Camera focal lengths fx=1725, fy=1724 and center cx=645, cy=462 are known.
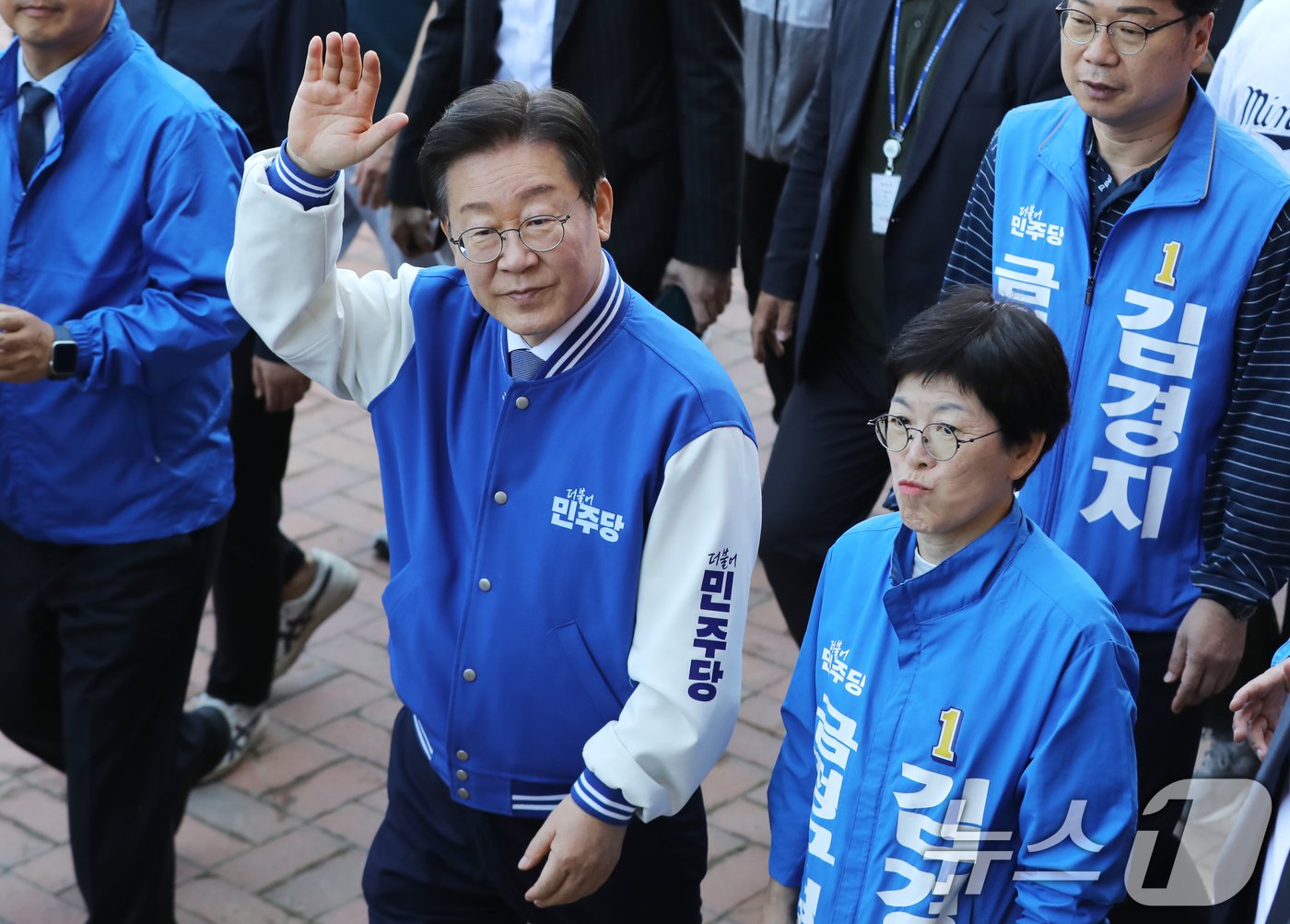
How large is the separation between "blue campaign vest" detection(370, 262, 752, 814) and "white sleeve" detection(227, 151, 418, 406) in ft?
0.15

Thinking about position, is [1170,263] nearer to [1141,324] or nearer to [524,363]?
[1141,324]

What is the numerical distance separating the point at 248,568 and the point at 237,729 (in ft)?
1.41

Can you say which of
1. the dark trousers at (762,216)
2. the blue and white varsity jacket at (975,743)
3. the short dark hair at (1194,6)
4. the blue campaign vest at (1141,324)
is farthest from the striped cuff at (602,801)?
the dark trousers at (762,216)

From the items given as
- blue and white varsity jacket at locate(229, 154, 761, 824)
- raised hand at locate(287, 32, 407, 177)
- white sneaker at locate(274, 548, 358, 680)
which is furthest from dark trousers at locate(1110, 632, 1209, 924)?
white sneaker at locate(274, 548, 358, 680)

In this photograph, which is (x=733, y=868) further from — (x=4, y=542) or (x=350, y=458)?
(x=350, y=458)

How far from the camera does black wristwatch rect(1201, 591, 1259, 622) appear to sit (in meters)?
3.01

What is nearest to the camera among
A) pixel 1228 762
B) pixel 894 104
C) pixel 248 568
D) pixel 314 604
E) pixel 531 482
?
pixel 531 482

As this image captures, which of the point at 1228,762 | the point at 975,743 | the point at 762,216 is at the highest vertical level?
the point at 975,743

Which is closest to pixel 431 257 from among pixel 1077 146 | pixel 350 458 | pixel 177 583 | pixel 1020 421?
pixel 350 458

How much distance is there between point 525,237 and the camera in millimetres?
2551

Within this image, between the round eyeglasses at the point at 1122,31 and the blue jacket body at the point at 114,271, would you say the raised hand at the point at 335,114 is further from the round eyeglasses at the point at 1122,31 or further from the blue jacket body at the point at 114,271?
the round eyeglasses at the point at 1122,31

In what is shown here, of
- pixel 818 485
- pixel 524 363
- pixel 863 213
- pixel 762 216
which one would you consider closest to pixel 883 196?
pixel 863 213

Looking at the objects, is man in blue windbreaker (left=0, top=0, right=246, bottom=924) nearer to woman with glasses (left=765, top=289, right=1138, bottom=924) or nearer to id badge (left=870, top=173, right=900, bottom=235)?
id badge (left=870, top=173, right=900, bottom=235)

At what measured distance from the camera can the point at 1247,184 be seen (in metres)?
3.01
